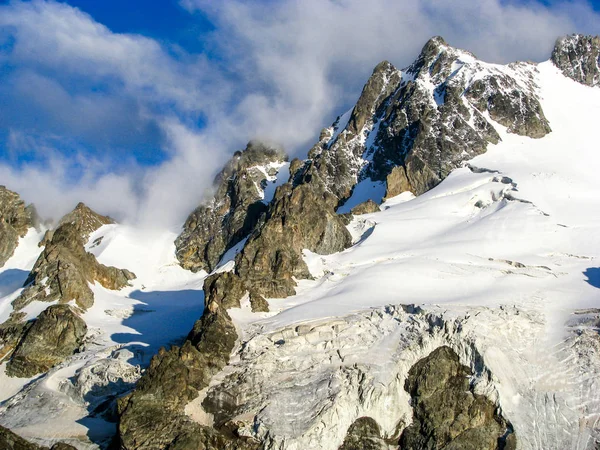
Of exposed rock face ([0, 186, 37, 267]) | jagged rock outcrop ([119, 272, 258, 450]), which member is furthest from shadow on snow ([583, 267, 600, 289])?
exposed rock face ([0, 186, 37, 267])

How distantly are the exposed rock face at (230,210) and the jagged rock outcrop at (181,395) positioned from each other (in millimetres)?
46965

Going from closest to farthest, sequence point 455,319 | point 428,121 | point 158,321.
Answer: point 455,319
point 158,321
point 428,121

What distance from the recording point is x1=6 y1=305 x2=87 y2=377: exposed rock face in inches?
1965

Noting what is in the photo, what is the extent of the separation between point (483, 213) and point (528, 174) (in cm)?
1279

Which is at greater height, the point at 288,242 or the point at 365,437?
the point at 288,242

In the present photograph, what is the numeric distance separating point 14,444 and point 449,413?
79.9 ft

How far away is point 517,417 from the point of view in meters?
34.4

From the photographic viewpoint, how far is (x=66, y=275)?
6162cm

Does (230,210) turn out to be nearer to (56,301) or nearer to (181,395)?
(56,301)

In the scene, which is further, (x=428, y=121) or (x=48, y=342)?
(x=428, y=121)

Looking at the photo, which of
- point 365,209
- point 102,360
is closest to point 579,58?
point 365,209

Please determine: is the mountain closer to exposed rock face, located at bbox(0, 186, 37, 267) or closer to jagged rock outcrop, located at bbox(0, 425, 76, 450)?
exposed rock face, located at bbox(0, 186, 37, 267)

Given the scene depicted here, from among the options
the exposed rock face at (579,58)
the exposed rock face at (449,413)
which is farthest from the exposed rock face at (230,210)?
the exposed rock face at (579,58)

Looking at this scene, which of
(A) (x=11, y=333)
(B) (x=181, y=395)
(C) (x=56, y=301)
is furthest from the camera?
(C) (x=56, y=301)
